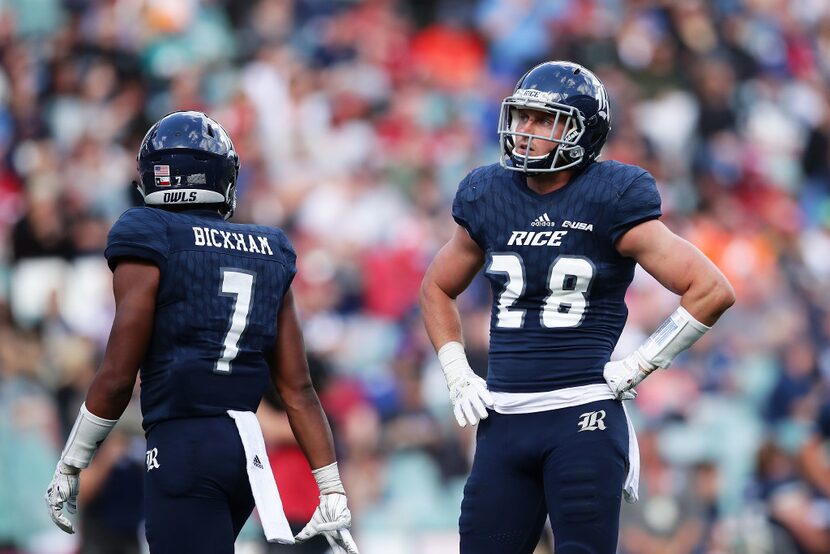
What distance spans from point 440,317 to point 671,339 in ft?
3.07

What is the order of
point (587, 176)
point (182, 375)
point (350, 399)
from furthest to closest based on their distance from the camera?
point (350, 399) → point (587, 176) → point (182, 375)

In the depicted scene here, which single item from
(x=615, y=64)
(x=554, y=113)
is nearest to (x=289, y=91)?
(x=615, y=64)

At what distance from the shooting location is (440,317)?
5.28 meters

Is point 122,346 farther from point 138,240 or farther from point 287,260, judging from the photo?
point 287,260

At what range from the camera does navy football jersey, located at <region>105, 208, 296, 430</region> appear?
461 centimetres

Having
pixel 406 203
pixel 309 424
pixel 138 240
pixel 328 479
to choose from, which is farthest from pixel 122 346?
pixel 406 203

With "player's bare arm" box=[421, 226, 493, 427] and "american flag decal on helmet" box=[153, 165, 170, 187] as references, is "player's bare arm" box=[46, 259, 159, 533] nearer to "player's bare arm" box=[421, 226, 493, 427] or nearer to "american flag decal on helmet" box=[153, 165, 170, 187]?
"american flag decal on helmet" box=[153, 165, 170, 187]

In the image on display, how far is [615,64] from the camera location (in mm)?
12797

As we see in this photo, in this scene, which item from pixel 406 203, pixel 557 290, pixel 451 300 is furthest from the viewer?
pixel 406 203

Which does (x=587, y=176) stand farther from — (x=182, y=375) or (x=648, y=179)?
(x=182, y=375)

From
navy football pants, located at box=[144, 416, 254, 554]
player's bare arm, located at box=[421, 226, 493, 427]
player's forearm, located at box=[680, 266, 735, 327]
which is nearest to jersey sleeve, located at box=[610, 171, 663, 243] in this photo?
player's forearm, located at box=[680, 266, 735, 327]

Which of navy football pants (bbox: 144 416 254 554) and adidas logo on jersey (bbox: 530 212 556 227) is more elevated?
adidas logo on jersey (bbox: 530 212 556 227)

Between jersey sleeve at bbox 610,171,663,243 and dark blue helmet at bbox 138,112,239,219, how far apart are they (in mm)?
1390

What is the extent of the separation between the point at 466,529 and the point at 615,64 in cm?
Result: 860
